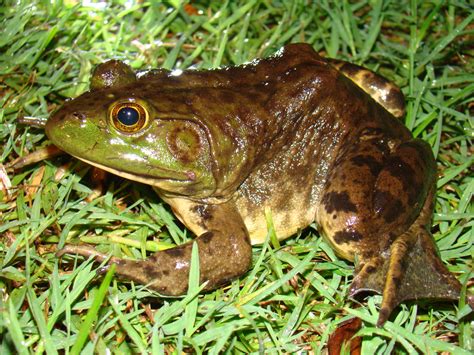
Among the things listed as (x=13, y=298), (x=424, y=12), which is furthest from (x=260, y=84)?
(x=424, y=12)

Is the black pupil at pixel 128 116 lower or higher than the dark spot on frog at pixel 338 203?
higher

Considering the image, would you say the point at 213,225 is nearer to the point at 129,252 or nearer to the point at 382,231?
the point at 129,252

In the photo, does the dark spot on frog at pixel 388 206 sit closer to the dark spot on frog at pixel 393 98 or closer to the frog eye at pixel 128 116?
the dark spot on frog at pixel 393 98

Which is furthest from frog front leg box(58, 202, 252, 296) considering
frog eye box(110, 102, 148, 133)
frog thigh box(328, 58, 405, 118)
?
frog thigh box(328, 58, 405, 118)

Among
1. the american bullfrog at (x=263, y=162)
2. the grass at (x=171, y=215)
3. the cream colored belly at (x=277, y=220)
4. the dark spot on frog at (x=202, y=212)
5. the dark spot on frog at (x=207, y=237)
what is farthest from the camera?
the cream colored belly at (x=277, y=220)

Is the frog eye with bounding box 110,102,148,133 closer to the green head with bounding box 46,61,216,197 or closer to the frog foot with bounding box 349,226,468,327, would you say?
the green head with bounding box 46,61,216,197

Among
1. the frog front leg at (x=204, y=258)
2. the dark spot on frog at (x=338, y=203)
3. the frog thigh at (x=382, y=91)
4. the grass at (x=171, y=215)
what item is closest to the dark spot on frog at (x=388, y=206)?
the dark spot on frog at (x=338, y=203)
